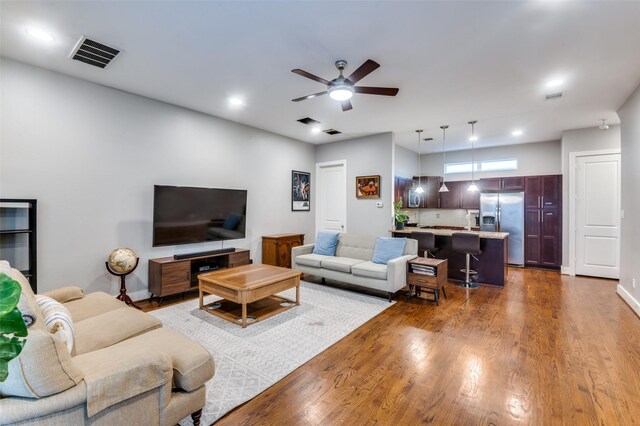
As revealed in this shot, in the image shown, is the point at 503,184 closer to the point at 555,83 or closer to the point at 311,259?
the point at 555,83

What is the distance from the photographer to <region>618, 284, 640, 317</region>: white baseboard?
3.71 m

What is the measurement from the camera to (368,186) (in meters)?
6.30

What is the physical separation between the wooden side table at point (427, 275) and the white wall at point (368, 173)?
1.78m

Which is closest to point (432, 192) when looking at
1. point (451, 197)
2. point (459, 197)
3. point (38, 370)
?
point (451, 197)

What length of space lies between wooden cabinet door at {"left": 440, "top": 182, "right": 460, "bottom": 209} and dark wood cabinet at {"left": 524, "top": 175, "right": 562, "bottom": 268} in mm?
1450

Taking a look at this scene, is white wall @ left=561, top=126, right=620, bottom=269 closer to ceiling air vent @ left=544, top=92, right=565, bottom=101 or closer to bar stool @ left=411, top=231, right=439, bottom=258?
ceiling air vent @ left=544, top=92, right=565, bottom=101

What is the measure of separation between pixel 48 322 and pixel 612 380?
3989 mm

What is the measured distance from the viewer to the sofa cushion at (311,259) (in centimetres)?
499

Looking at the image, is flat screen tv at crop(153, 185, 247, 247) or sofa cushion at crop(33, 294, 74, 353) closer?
sofa cushion at crop(33, 294, 74, 353)

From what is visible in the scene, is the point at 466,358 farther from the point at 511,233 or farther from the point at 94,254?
the point at 511,233

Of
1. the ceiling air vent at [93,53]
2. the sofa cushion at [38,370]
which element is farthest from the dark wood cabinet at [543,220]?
the sofa cushion at [38,370]

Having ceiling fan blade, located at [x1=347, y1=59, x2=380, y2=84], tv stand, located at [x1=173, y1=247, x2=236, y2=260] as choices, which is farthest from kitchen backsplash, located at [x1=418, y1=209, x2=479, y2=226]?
ceiling fan blade, located at [x1=347, y1=59, x2=380, y2=84]

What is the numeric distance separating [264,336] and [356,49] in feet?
9.99

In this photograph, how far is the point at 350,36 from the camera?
269 centimetres
